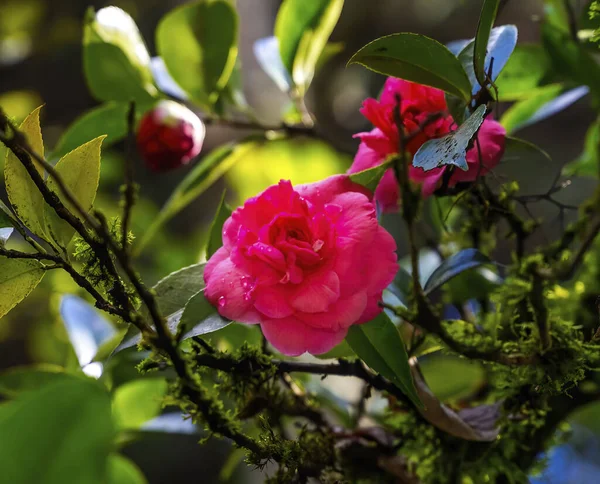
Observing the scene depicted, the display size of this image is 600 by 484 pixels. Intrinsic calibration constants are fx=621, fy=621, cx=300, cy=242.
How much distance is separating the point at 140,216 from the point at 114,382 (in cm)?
45

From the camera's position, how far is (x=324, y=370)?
38 centimetres

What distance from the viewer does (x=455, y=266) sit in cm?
40

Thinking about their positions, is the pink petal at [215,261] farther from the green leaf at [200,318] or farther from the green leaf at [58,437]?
the green leaf at [58,437]

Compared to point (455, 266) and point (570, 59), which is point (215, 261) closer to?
point (455, 266)

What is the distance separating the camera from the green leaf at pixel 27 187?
13.4 inches

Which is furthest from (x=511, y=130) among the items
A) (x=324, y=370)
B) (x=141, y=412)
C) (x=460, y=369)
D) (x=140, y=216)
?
(x=140, y=216)

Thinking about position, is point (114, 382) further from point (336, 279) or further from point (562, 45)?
point (562, 45)

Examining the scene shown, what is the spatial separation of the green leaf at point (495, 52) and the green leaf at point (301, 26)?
0.19 m

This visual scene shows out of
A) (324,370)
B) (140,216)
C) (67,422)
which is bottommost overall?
(140,216)

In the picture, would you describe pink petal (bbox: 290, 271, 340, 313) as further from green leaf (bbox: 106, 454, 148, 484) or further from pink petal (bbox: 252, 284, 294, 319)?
green leaf (bbox: 106, 454, 148, 484)

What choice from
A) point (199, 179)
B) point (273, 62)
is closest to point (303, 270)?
point (199, 179)

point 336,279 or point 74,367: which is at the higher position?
point 336,279

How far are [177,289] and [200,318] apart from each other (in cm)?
4

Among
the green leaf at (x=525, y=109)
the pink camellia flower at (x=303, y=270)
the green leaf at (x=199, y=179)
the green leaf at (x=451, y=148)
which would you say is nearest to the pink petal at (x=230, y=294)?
the pink camellia flower at (x=303, y=270)
